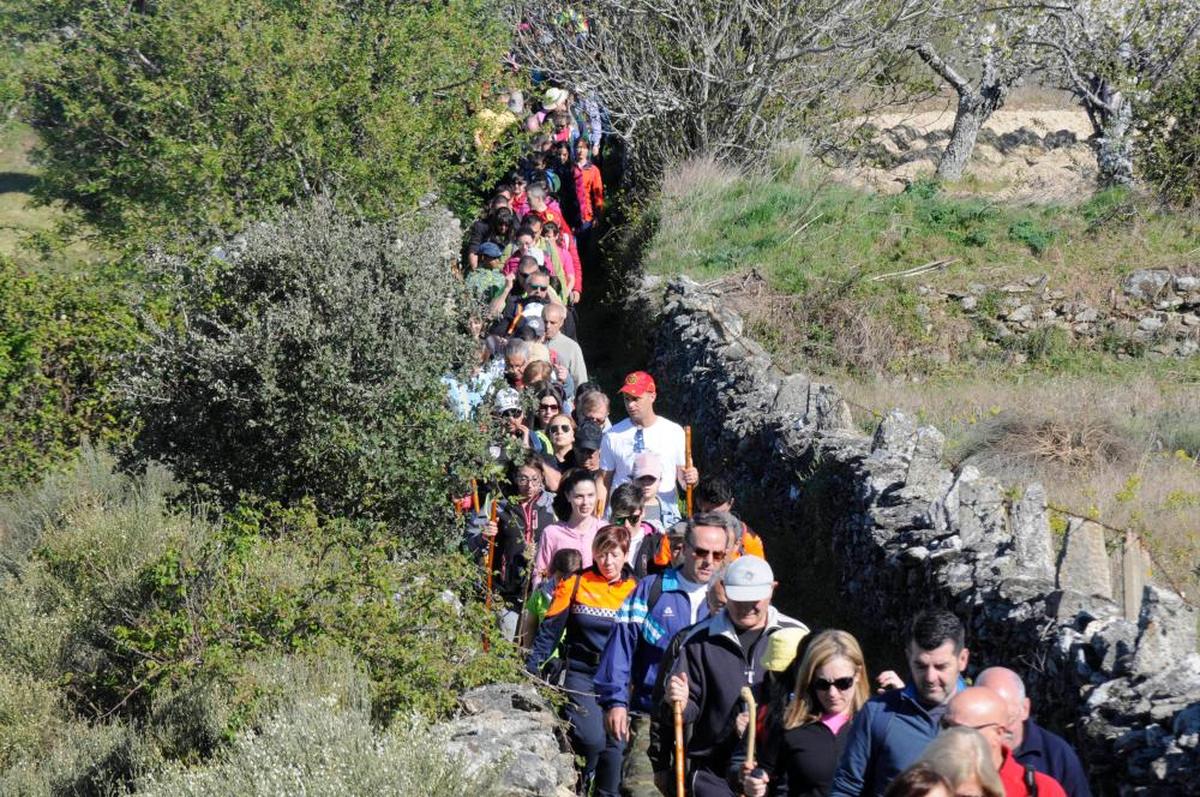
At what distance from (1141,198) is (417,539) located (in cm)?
1233

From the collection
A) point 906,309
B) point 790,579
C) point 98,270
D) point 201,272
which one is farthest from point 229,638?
point 906,309

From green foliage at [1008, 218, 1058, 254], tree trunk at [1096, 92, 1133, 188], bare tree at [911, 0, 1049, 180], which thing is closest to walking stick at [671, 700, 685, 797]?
green foliage at [1008, 218, 1058, 254]

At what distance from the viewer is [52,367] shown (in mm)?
13180

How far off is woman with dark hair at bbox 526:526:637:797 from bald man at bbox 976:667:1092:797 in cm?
288

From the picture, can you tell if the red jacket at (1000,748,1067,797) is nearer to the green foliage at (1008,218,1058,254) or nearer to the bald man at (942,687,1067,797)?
the bald man at (942,687,1067,797)

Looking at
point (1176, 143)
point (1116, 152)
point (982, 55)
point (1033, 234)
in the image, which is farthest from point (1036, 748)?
point (982, 55)

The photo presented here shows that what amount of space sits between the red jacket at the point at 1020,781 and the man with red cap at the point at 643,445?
18.9 feet

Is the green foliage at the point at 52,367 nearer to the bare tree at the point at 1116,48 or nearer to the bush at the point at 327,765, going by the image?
the bush at the point at 327,765

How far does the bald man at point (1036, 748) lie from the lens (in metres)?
5.48

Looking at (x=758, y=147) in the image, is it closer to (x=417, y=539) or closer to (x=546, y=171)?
(x=546, y=171)

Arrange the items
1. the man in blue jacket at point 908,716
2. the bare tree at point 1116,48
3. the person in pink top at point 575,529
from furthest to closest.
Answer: the bare tree at point 1116,48, the person in pink top at point 575,529, the man in blue jacket at point 908,716

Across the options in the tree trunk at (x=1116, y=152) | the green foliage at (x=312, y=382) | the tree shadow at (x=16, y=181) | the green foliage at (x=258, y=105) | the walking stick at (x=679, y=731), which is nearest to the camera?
the walking stick at (x=679, y=731)

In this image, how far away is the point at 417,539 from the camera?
10.2 meters

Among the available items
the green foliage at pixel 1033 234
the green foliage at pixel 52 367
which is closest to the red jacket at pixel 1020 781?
the green foliage at pixel 52 367
